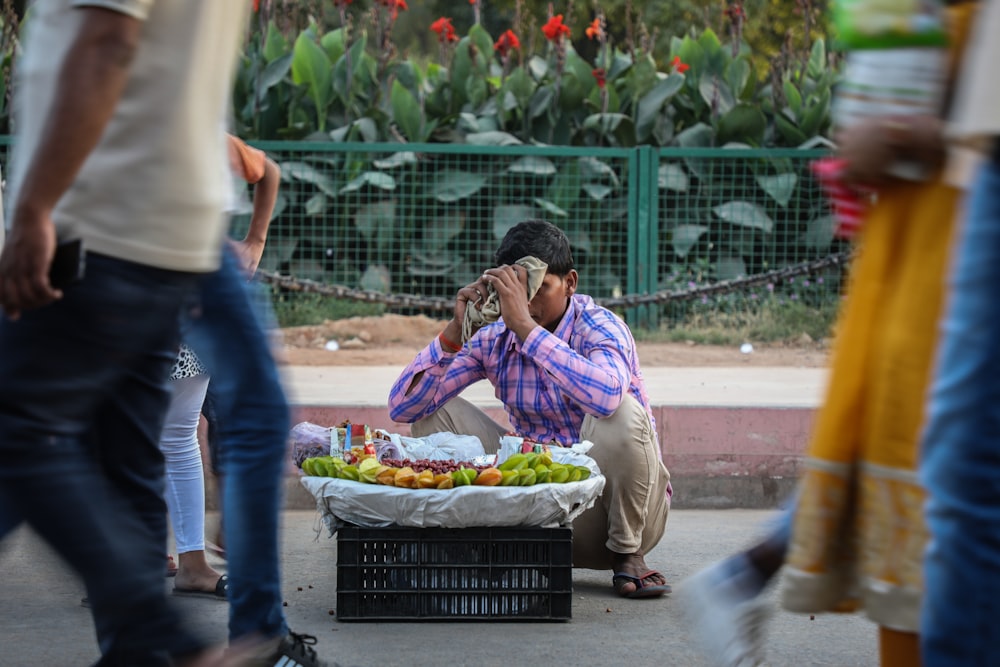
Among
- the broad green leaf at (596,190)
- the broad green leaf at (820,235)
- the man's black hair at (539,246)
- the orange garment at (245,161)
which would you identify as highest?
the orange garment at (245,161)

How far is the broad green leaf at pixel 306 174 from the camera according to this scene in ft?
35.1

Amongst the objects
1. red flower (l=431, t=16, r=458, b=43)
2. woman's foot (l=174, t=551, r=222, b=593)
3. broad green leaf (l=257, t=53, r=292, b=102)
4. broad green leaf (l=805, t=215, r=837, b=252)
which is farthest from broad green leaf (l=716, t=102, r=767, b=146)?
woman's foot (l=174, t=551, r=222, b=593)

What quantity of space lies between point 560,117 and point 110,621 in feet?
32.9

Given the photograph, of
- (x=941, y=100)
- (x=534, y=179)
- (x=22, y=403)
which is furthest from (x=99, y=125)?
(x=534, y=179)

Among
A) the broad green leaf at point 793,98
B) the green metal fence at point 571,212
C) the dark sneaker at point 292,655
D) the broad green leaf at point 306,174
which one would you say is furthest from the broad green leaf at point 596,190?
the dark sneaker at point 292,655

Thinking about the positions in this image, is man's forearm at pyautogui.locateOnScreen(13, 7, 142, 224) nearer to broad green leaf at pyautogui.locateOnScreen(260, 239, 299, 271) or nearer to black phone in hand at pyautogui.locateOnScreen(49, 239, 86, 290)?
black phone in hand at pyautogui.locateOnScreen(49, 239, 86, 290)

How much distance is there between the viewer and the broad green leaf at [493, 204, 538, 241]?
1088 centimetres

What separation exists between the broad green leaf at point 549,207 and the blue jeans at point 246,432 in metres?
7.97

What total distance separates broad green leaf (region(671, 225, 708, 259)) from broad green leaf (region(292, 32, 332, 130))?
127 inches

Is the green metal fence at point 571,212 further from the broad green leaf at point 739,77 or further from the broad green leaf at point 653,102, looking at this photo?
the broad green leaf at point 739,77

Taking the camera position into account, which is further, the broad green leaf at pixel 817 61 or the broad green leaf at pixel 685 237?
the broad green leaf at pixel 817 61

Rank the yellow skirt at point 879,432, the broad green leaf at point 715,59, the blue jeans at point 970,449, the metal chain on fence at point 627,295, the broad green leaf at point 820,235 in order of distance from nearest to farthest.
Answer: the blue jeans at point 970,449, the yellow skirt at point 879,432, the metal chain on fence at point 627,295, the broad green leaf at point 820,235, the broad green leaf at point 715,59

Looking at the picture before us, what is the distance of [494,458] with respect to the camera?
15.0 feet

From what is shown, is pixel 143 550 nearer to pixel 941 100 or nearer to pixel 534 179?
pixel 941 100
